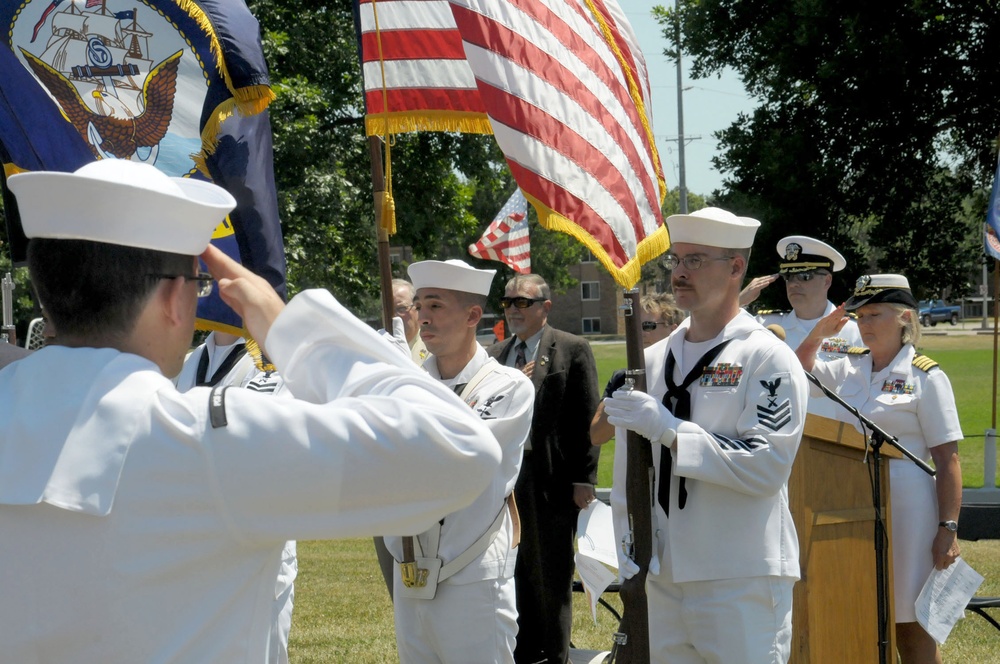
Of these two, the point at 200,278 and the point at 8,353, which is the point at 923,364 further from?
the point at 200,278

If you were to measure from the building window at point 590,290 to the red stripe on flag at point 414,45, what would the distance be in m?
78.4

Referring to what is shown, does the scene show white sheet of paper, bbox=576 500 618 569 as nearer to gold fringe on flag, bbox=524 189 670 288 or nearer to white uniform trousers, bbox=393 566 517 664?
white uniform trousers, bbox=393 566 517 664

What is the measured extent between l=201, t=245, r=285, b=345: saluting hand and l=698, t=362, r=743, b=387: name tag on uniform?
8.60 feet

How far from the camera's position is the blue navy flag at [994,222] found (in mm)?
11945

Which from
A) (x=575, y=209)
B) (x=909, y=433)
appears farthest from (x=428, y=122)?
(x=909, y=433)

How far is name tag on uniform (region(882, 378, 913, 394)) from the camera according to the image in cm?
589

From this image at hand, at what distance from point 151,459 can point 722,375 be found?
9.93 ft

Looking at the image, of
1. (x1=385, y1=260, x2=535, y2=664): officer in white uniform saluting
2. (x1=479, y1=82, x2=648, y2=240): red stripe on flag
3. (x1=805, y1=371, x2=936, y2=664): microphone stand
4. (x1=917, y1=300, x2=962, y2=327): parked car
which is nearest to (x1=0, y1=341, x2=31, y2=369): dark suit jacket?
(x1=385, y1=260, x2=535, y2=664): officer in white uniform saluting

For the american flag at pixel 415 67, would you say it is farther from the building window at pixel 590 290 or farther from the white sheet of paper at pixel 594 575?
the building window at pixel 590 290

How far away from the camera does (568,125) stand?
495 cm

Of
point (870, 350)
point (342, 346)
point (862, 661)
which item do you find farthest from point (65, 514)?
point (870, 350)

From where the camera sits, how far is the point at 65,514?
1.79 m

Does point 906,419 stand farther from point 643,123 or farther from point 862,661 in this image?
point 643,123

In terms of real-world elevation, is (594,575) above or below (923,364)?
below
